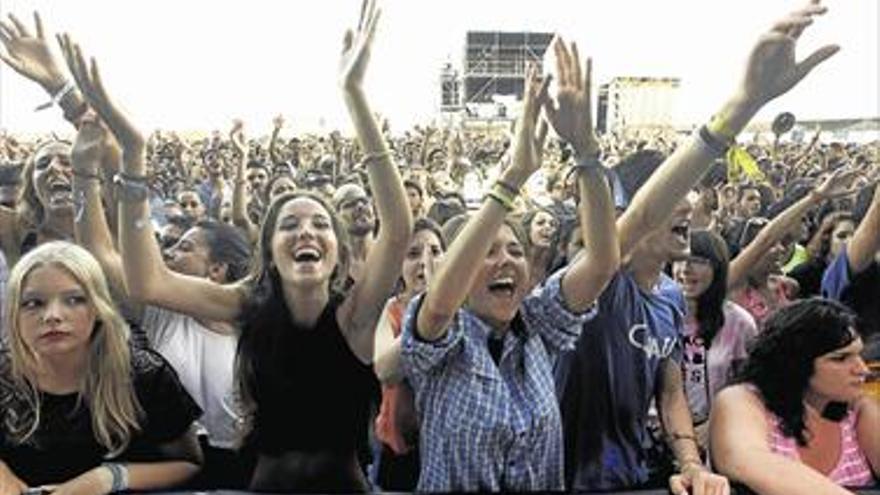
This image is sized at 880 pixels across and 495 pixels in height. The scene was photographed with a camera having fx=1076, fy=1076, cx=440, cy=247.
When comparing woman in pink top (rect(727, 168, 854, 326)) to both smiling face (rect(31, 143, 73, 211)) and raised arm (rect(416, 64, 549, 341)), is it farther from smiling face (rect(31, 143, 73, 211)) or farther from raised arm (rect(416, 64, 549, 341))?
smiling face (rect(31, 143, 73, 211))

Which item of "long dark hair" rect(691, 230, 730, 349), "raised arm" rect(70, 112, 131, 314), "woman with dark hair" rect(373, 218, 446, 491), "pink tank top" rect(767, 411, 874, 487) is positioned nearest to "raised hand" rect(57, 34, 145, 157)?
"raised arm" rect(70, 112, 131, 314)

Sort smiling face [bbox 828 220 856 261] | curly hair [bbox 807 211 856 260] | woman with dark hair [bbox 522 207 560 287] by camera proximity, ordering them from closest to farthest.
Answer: woman with dark hair [bbox 522 207 560 287]
smiling face [bbox 828 220 856 261]
curly hair [bbox 807 211 856 260]

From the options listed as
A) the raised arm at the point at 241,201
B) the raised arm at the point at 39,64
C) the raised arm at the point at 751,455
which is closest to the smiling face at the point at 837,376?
the raised arm at the point at 751,455

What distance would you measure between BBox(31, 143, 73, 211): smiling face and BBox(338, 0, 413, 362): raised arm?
1441 millimetres

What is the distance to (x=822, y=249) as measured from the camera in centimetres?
501

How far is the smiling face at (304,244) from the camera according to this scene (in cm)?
279

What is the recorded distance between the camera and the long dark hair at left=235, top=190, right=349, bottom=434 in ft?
8.77

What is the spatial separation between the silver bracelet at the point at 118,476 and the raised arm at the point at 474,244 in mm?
731

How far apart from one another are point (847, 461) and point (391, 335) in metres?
1.18

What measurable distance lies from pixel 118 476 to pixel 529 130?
122cm

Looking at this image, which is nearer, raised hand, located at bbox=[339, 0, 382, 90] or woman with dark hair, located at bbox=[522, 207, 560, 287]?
raised hand, located at bbox=[339, 0, 382, 90]

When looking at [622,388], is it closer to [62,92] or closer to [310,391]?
[310,391]

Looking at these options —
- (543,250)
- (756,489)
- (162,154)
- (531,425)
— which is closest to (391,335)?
(531,425)

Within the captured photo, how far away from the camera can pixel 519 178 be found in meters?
2.50
